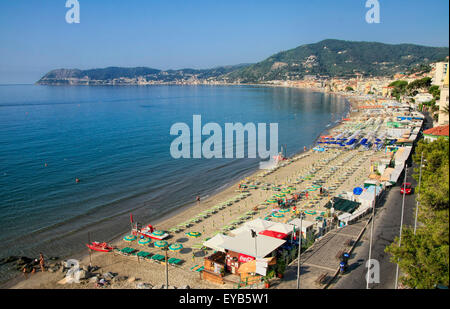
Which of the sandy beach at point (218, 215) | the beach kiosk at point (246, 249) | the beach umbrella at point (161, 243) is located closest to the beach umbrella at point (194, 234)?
the sandy beach at point (218, 215)

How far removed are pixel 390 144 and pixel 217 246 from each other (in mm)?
35890

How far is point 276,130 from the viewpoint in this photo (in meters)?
64.7

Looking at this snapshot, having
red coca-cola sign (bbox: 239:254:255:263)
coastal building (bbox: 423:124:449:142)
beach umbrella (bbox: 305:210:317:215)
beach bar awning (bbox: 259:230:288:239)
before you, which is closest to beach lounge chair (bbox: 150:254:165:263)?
red coca-cola sign (bbox: 239:254:255:263)

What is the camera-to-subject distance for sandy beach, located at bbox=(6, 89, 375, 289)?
16.2 meters

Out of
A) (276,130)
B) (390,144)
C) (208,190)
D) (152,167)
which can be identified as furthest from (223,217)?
(276,130)

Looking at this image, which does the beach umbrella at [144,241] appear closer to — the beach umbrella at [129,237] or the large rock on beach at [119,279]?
the beach umbrella at [129,237]

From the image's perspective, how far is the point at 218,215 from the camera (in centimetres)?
2456

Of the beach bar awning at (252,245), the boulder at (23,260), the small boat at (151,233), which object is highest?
the beach bar awning at (252,245)
